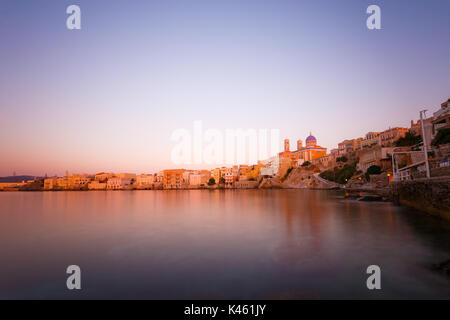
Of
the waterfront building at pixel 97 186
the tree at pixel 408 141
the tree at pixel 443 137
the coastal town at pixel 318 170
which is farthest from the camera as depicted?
the waterfront building at pixel 97 186

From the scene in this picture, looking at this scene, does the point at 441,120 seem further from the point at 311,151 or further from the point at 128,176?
the point at 128,176

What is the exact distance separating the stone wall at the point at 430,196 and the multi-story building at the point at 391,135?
56.5m

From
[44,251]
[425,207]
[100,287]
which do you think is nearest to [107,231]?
[44,251]

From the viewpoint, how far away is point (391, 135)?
70.1 metres

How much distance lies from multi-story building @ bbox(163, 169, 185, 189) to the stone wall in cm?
10858

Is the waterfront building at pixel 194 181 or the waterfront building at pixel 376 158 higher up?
the waterfront building at pixel 376 158

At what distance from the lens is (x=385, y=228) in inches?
475

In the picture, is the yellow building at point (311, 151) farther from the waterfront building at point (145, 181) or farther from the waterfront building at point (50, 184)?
the waterfront building at point (50, 184)

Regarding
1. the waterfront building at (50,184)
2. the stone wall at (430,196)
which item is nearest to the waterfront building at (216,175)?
the waterfront building at (50,184)

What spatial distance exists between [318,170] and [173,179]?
233ft

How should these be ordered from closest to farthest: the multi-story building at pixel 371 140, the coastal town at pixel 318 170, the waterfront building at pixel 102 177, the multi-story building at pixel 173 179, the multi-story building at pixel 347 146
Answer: the coastal town at pixel 318 170
the multi-story building at pixel 371 140
the multi-story building at pixel 347 146
the multi-story building at pixel 173 179
the waterfront building at pixel 102 177

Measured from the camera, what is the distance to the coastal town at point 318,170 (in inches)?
1484

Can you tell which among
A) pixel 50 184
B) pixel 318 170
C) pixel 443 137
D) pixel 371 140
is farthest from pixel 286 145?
pixel 50 184

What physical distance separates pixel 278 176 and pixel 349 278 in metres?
103
